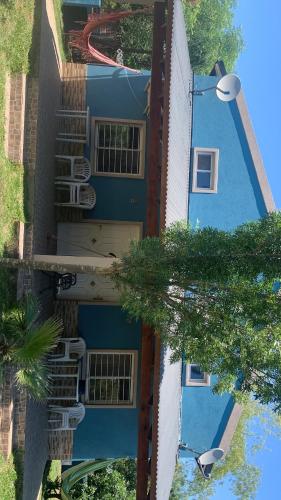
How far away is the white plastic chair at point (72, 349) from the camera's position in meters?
11.6

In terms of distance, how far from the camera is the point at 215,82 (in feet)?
42.3

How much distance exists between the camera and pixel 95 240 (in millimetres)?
13102

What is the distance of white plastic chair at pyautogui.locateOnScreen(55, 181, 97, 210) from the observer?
12.3 metres

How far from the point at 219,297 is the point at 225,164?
20.4ft

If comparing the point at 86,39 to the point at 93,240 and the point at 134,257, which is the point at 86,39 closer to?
the point at 93,240

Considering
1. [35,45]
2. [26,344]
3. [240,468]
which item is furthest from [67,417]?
[240,468]

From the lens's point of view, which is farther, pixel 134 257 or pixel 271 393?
pixel 134 257

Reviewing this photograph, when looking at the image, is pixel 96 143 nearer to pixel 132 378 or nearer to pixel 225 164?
pixel 225 164

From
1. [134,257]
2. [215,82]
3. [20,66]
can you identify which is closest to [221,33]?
[215,82]

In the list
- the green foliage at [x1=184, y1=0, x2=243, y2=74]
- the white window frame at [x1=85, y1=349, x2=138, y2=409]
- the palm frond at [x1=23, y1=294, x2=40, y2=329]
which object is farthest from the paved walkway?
the green foliage at [x1=184, y1=0, x2=243, y2=74]

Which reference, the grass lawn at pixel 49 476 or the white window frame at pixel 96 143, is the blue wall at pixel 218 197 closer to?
the white window frame at pixel 96 143

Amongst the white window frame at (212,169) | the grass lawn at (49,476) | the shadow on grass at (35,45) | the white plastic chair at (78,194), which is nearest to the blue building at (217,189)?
the white window frame at (212,169)

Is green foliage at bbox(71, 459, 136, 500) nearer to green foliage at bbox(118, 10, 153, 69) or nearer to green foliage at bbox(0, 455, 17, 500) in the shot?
green foliage at bbox(0, 455, 17, 500)

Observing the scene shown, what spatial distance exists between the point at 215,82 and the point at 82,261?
23.5 ft
